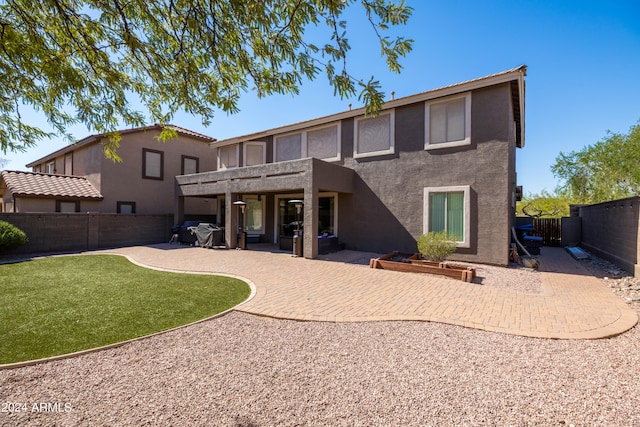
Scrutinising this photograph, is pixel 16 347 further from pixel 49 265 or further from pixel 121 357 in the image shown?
pixel 49 265

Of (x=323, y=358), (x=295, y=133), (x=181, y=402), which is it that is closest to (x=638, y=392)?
(x=323, y=358)

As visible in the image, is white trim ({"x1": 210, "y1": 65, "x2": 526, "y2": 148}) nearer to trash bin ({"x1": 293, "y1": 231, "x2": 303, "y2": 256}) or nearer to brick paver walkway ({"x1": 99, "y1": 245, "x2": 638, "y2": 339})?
trash bin ({"x1": 293, "y1": 231, "x2": 303, "y2": 256})

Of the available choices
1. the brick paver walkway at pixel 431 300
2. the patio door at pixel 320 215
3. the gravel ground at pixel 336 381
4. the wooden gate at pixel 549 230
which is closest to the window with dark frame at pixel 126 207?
the patio door at pixel 320 215

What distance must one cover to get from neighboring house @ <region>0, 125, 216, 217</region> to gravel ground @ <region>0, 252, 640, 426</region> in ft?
52.5

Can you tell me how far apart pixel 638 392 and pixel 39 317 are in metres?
8.89

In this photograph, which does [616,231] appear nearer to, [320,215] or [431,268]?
[431,268]

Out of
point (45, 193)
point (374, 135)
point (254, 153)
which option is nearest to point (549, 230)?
point (374, 135)

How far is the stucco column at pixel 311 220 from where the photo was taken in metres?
11.5

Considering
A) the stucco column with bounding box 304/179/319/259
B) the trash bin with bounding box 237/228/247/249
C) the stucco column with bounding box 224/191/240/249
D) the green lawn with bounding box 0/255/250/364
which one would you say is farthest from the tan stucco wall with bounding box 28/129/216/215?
the stucco column with bounding box 304/179/319/259

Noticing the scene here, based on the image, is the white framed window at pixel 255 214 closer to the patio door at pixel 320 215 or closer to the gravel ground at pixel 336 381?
the patio door at pixel 320 215

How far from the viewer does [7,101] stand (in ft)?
14.0

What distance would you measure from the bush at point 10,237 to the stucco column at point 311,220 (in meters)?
12.5

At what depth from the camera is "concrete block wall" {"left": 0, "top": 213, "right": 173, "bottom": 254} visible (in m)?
13.3

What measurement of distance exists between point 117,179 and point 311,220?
1437cm
